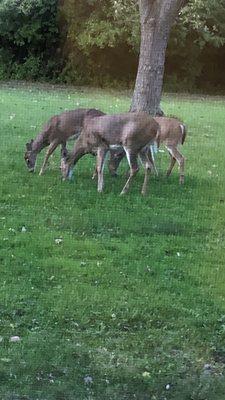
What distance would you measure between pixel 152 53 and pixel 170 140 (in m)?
0.51

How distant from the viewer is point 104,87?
3.85m

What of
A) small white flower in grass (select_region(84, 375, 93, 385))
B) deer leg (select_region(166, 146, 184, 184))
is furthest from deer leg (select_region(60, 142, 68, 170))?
small white flower in grass (select_region(84, 375, 93, 385))

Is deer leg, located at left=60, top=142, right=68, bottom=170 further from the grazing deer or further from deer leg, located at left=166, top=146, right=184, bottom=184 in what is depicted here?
deer leg, located at left=166, top=146, right=184, bottom=184

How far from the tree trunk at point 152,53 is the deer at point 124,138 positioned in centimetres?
24

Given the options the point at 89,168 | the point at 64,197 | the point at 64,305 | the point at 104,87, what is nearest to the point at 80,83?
the point at 104,87

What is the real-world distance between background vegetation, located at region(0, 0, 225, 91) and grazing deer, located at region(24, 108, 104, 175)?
0.38 meters

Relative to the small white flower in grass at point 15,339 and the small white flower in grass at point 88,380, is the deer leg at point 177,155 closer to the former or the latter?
the small white flower in grass at point 15,339

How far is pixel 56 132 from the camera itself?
4555 millimetres

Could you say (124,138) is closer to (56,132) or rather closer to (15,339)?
(56,132)

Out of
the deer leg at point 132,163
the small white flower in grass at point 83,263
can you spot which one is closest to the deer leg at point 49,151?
the deer leg at point 132,163

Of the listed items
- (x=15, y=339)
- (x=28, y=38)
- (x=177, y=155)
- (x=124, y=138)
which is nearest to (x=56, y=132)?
(x=124, y=138)

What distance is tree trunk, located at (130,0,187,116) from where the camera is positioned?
14.6 ft

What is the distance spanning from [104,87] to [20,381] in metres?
2.06

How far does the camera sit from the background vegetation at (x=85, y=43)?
11.3 ft
